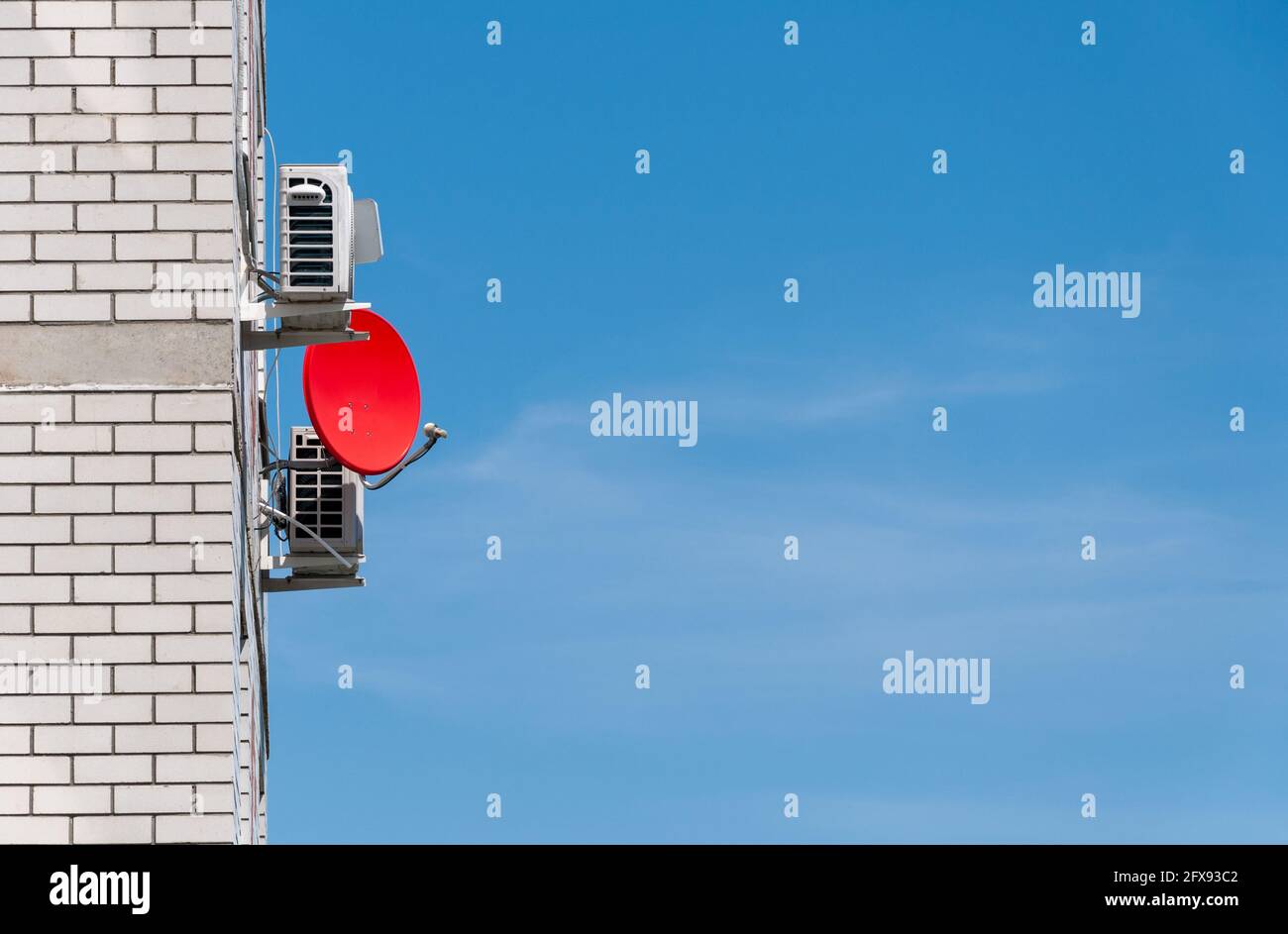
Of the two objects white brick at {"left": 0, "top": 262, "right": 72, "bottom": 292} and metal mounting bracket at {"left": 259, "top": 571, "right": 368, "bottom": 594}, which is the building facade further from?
metal mounting bracket at {"left": 259, "top": 571, "right": 368, "bottom": 594}

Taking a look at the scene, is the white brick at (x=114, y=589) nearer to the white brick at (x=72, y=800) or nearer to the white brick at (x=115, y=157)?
the white brick at (x=72, y=800)

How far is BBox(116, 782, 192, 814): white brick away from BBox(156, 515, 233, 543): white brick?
1743 mm

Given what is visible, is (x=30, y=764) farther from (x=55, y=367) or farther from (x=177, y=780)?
(x=55, y=367)

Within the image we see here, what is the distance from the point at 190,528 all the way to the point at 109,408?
1.05 m

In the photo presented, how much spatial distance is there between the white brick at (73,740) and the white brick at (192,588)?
101 centimetres

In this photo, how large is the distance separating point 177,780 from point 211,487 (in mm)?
2082

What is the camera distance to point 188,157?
48.7 feet

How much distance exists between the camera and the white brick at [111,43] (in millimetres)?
14875

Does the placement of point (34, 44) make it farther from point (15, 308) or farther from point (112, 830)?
point (112, 830)

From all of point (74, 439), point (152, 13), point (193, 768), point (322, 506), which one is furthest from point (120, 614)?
point (322, 506)

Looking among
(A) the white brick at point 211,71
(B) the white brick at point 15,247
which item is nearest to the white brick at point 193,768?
(B) the white brick at point 15,247
